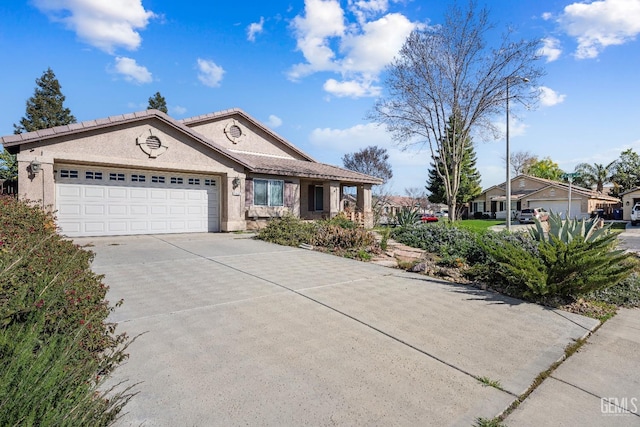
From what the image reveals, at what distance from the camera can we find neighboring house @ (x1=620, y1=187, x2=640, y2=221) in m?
33.9

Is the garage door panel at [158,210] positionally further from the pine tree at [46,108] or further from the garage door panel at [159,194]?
the pine tree at [46,108]

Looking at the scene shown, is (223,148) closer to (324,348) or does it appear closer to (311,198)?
(311,198)

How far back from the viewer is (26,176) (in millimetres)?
10531

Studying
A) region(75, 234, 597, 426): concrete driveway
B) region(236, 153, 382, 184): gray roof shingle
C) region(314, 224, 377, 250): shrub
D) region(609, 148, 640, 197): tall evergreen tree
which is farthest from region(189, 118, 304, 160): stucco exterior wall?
region(609, 148, 640, 197): tall evergreen tree

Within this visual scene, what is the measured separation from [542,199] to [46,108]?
2235 inches

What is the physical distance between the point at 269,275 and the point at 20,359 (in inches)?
203

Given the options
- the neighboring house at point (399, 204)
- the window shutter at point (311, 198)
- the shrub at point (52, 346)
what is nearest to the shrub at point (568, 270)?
the shrub at point (52, 346)

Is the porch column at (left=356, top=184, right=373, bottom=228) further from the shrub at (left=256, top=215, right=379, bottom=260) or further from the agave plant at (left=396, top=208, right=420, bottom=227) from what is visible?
the shrub at (left=256, top=215, right=379, bottom=260)

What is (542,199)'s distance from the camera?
40625 millimetres

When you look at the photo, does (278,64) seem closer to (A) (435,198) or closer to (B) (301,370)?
(B) (301,370)

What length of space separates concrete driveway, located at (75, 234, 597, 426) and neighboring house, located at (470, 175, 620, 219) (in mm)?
37301

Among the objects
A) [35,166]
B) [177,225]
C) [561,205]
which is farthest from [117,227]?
[561,205]

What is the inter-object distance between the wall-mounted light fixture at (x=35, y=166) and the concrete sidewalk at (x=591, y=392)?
13457 millimetres

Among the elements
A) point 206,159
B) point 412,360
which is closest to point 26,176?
point 206,159
